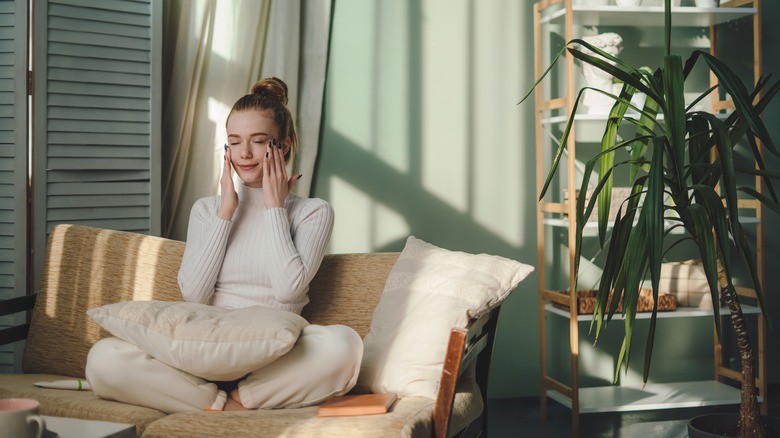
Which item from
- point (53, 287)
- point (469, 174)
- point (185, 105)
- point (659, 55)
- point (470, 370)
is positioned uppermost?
point (659, 55)

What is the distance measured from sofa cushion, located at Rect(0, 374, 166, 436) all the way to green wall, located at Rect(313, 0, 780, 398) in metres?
1.55

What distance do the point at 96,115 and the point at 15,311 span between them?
2.67ft

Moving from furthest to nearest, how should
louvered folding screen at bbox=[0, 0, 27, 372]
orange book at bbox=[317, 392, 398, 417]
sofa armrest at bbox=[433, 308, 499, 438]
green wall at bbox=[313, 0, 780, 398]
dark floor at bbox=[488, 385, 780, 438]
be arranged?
1. green wall at bbox=[313, 0, 780, 398]
2. dark floor at bbox=[488, 385, 780, 438]
3. louvered folding screen at bbox=[0, 0, 27, 372]
4. orange book at bbox=[317, 392, 398, 417]
5. sofa armrest at bbox=[433, 308, 499, 438]

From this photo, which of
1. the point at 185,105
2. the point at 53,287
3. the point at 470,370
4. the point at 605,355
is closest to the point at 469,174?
the point at 605,355

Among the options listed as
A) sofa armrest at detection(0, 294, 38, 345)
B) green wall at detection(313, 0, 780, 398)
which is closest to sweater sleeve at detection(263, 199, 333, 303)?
sofa armrest at detection(0, 294, 38, 345)

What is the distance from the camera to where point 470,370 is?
90.0 inches

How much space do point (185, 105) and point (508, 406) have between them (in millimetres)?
1795

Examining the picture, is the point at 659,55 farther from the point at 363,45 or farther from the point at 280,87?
the point at 280,87

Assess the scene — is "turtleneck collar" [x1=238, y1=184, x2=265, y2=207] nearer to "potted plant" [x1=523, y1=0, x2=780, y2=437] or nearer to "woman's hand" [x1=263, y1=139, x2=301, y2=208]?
"woman's hand" [x1=263, y1=139, x2=301, y2=208]

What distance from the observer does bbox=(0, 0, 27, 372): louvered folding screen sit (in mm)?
2771

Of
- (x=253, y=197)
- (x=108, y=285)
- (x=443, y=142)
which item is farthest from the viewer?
(x=443, y=142)

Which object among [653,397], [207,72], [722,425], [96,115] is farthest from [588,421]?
[96,115]

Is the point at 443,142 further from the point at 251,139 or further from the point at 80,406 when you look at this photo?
the point at 80,406

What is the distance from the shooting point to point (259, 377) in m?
1.97
